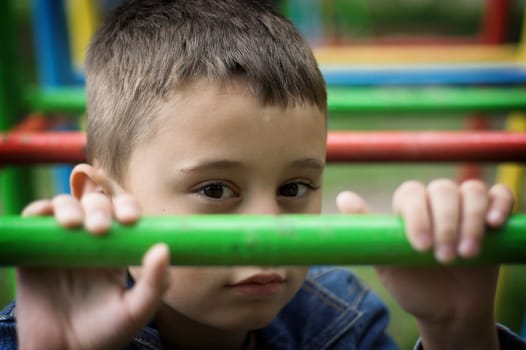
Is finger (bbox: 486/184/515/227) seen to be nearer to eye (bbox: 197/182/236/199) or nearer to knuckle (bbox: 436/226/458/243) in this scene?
knuckle (bbox: 436/226/458/243)

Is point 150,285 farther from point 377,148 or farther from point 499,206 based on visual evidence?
point 377,148

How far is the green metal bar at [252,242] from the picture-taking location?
49 cm

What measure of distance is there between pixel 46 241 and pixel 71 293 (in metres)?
0.10

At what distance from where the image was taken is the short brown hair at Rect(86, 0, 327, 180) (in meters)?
0.73

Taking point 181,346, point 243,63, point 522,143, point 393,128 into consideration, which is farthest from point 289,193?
point 393,128

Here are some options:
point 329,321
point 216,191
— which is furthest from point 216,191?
point 329,321

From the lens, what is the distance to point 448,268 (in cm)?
67

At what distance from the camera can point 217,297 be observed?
70cm

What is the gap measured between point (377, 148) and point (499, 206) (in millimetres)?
435

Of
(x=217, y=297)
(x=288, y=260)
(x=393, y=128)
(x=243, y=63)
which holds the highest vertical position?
(x=243, y=63)

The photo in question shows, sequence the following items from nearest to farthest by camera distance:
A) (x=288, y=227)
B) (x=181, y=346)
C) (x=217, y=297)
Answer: (x=288, y=227), (x=217, y=297), (x=181, y=346)

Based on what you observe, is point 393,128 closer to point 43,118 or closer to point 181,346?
point 43,118

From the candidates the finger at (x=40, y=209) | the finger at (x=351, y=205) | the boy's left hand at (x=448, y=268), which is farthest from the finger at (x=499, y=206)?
the finger at (x=40, y=209)

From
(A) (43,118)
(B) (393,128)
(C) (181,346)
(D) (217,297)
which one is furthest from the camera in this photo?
(B) (393,128)
